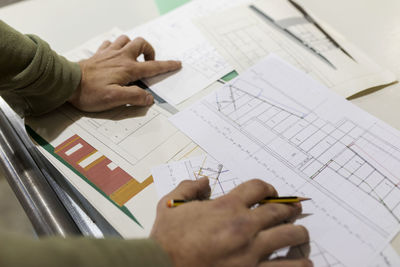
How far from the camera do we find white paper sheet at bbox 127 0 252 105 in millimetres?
706

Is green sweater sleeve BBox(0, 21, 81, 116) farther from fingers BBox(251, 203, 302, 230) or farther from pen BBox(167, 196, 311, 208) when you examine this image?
fingers BBox(251, 203, 302, 230)

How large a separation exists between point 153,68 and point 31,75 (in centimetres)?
25

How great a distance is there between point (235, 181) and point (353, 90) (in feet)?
1.05

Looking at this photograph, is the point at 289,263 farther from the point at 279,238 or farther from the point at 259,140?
the point at 259,140

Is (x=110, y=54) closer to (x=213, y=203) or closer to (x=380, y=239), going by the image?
(x=213, y=203)

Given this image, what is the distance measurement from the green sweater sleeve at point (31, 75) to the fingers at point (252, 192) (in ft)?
1.37

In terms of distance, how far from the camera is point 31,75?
0.62m

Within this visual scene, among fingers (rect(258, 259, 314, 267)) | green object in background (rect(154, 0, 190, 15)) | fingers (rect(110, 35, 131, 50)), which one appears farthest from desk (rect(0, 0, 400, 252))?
fingers (rect(258, 259, 314, 267))

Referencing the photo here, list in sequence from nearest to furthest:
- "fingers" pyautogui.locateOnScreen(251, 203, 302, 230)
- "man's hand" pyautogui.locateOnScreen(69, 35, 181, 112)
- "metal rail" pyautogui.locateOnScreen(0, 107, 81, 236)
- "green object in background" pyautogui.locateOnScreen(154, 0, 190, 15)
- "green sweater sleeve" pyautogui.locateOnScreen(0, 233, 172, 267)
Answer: "green sweater sleeve" pyautogui.locateOnScreen(0, 233, 172, 267)
"fingers" pyautogui.locateOnScreen(251, 203, 302, 230)
"metal rail" pyautogui.locateOnScreen(0, 107, 81, 236)
"man's hand" pyautogui.locateOnScreen(69, 35, 181, 112)
"green object in background" pyautogui.locateOnScreen(154, 0, 190, 15)

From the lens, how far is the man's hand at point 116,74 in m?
0.65

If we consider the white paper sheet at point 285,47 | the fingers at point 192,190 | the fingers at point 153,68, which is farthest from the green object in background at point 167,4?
the fingers at point 192,190

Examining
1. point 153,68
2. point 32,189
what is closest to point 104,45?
point 153,68

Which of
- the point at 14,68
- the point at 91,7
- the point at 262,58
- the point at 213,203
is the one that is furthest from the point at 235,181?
the point at 91,7

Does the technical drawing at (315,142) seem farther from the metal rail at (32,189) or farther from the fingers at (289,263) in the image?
the metal rail at (32,189)
